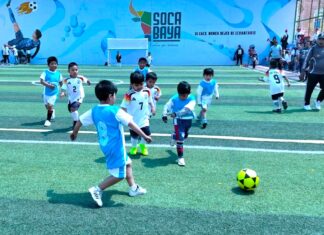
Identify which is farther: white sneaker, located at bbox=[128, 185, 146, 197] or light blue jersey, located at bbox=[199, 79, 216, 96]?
light blue jersey, located at bbox=[199, 79, 216, 96]

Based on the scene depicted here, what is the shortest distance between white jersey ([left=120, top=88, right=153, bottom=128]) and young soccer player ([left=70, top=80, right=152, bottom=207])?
171 centimetres

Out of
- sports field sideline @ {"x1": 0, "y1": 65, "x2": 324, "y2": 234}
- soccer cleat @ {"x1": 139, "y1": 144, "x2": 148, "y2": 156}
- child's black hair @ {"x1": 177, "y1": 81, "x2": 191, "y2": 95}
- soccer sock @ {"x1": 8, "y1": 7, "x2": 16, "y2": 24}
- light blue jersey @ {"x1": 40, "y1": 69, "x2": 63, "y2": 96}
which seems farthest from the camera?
soccer sock @ {"x1": 8, "y1": 7, "x2": 16, "y2": 24}

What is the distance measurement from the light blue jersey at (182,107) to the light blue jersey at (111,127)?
173cm

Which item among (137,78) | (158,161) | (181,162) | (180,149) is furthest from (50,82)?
(181,162)

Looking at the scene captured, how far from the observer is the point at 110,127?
12.6 ft

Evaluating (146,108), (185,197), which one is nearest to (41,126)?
(146,108)

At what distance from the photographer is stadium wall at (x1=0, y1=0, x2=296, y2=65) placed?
33194 mm

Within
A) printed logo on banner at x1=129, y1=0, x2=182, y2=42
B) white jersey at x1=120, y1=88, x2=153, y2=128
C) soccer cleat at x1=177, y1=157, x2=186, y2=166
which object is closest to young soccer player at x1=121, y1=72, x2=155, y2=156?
white jersey at x1=120, y1=88, x2=153, y2=128

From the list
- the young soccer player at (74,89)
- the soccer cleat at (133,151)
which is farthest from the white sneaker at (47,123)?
the soccer cleat at (133,151)

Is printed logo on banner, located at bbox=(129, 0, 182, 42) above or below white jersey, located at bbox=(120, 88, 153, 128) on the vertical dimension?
above

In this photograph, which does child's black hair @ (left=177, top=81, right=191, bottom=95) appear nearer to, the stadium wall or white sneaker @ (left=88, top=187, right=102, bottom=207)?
white sneaker @ (left=88, top=187, right=102, bottom=207)

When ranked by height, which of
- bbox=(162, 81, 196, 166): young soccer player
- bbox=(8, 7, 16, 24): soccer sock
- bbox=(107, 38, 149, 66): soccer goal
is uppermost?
bbox=(8, 7, 16, 24): soccer sock

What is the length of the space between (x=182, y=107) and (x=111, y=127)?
1928mm

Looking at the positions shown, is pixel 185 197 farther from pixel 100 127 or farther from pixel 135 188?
pixel 100 127
